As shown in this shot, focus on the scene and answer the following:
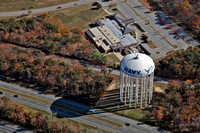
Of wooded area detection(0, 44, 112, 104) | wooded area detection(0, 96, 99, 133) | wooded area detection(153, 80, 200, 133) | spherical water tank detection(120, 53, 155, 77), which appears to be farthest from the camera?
wooded area detection(0, 44, 112, 104)

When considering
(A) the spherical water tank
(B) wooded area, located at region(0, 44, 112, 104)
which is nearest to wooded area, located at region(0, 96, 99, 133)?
(B) wooded area, located at region(0, 44, 112, 104)

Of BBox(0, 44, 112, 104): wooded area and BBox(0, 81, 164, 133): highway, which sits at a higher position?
BBox(0, 44, 112, 104): wooded area

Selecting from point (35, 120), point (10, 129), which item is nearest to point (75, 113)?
point (35, 120)

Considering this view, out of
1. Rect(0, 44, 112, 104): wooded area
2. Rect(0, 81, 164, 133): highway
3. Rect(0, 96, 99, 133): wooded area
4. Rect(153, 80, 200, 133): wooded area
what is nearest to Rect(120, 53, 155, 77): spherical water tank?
Rect(153, 80, 200, 133): wooded area

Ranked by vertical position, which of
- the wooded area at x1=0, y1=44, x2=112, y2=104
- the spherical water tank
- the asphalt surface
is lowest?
the asphalt surface

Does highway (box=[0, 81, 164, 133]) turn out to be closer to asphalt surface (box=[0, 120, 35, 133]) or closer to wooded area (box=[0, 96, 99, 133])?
wooded area (box=[0, 96, 99, 133])

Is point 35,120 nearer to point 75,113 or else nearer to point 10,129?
Answer: point 10,129

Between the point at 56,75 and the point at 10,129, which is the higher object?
the point at 56,75

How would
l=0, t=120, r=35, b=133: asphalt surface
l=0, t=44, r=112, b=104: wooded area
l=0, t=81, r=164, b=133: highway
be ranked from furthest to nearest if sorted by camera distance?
l=0, t=44, r=112, b=104: wooded area
l=0, t=120, r=35, b=133: asphalt surface
l=0, t=81, r=164, b=133: highway

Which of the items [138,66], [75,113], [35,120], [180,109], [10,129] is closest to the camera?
[138,66]

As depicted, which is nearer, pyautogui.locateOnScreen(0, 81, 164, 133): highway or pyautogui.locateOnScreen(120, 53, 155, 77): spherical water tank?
pyautogui.locateOnScreen(120, 53, 155, 77): spherical water tank

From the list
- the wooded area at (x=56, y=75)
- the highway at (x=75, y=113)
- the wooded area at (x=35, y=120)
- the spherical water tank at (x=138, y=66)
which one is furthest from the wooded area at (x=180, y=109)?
the wooded area at (x=35, y=120)

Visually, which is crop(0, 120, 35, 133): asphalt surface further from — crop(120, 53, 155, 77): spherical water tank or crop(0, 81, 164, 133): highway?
crop(120, 53, 155, 77): spherical water tank
